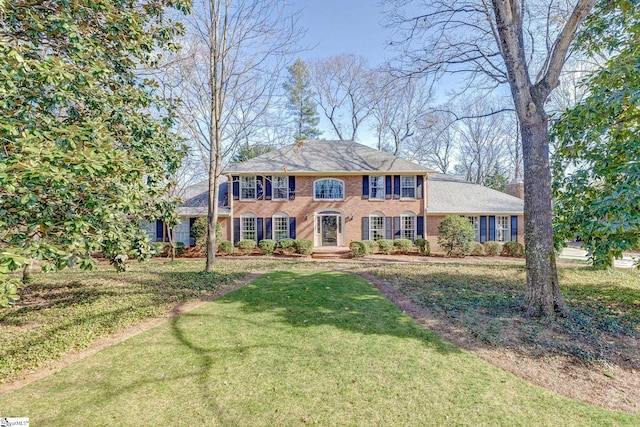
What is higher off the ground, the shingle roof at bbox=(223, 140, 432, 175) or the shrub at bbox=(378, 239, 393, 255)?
the shingle roof at bbox=(223, 140, 432, 175)

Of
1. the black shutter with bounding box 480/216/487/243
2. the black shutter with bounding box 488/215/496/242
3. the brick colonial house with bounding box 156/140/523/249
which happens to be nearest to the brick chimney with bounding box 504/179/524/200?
the brick colonial house with bounding box 156/140/523/249

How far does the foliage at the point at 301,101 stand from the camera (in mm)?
29797

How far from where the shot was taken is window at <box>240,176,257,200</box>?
58.4 feet

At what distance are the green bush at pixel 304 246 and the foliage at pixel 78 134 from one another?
10308mm

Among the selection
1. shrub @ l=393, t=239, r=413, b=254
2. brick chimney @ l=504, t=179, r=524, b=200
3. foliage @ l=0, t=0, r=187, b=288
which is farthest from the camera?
brick chimney @ l=504, t=179, r=524, b=200

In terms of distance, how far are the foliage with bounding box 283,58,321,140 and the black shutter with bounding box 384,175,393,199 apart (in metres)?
14.5

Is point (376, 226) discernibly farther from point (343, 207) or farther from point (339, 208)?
point (339, 208)

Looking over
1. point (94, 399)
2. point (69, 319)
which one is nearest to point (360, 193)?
point (69, 319)

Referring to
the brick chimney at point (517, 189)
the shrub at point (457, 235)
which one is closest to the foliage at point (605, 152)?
the shrub at point (457, 235)

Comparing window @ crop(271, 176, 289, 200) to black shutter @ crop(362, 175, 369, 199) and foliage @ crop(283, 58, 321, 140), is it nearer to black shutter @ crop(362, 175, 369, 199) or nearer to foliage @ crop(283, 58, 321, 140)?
black shutter @ crop(362, 175, 369, 199)

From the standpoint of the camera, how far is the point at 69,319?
6.11 m

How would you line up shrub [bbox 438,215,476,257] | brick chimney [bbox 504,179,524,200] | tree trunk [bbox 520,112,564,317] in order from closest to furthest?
1. tree trunk [bbox 520,112,564,317]
2. shrub [bbox 438,215,476,257]
3. brick chimney [bbox 504,179,524,200]

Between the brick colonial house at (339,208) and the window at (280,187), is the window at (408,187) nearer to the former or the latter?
the brick colonial house at (339,208)

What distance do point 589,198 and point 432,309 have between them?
411 cm
